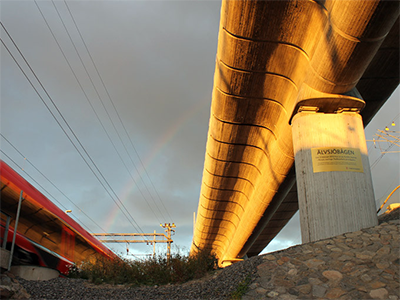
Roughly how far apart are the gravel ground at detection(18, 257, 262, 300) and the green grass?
0.35 metres

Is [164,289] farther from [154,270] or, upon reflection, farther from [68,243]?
[68,243]

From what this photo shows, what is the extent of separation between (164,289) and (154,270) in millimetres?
985

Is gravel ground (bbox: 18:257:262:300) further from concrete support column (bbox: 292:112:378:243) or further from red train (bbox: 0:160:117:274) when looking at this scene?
concrete support column (bbox: 292:112:378:243)

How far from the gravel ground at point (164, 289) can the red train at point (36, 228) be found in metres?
1.31

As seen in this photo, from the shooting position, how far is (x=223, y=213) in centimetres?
2550

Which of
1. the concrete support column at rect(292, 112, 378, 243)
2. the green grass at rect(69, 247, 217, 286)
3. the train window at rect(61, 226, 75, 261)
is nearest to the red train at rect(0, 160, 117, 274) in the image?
the train window at rect(61, 226, 75, 261)

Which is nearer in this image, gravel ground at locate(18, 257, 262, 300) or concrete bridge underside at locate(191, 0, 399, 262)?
gravel ground at locate(18, 257, 262, 300)

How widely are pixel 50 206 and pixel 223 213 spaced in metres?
16.3

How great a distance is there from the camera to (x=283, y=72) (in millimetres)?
11578

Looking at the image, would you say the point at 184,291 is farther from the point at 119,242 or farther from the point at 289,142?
the point at 119,242

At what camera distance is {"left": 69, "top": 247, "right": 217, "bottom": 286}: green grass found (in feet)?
26.1

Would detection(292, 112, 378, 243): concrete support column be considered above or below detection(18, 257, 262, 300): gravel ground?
above

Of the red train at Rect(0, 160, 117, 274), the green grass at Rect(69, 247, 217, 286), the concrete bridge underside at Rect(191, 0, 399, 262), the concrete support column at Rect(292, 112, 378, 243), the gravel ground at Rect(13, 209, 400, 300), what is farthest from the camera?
the concrete support column at Rect(292, 112, 378, 243)

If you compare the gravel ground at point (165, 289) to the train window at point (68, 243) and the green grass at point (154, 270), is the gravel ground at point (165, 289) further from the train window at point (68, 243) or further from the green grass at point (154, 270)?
the train window at point (68, 243)
